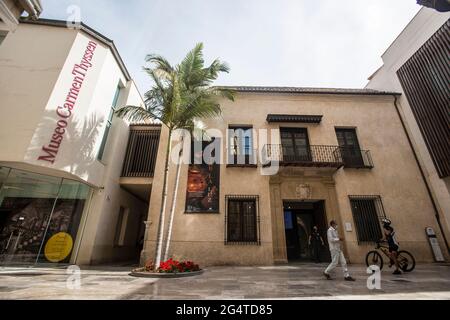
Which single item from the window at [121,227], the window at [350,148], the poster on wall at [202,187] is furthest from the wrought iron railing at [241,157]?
the window at [121,227]

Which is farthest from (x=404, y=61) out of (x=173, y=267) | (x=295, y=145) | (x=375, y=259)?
(x=173, y=267)

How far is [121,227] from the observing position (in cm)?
1269

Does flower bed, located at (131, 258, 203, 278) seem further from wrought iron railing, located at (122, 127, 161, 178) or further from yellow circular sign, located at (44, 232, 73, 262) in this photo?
wrought iron railing, located at (122, 127, 161, 178)

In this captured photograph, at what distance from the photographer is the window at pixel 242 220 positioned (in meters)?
9.95

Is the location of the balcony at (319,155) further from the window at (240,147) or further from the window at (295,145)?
the window at (240,147)

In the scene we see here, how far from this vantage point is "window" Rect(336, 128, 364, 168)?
37.9 ft

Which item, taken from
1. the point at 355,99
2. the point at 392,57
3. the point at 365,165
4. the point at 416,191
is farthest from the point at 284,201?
the point at 392,57

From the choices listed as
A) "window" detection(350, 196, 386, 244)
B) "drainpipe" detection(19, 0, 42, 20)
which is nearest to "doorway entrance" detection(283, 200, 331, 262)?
"window" detection(350, 196, 386, 244)

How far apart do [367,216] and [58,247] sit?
15185 mm

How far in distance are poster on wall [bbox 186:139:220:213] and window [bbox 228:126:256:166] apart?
112 centimetres

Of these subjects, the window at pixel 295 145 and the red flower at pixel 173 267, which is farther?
the window at pixel 295 145

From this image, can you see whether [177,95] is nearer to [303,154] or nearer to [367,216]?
[303,154]

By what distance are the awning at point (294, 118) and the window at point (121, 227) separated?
36.4 ft

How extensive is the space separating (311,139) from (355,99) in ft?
14.8
